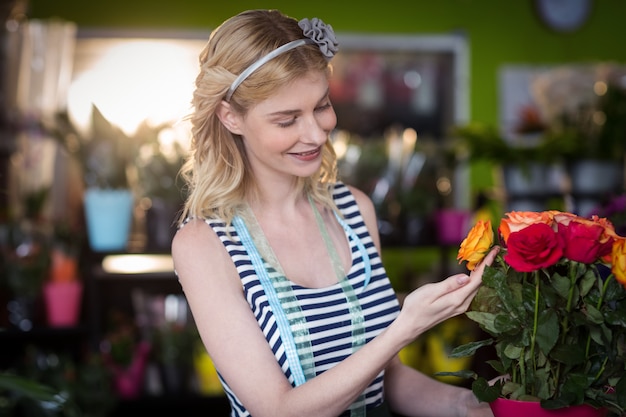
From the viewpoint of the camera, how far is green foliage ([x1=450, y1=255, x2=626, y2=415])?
1273mm

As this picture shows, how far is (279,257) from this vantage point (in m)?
1.78

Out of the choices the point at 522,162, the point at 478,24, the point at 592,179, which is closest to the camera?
the point at 592,179

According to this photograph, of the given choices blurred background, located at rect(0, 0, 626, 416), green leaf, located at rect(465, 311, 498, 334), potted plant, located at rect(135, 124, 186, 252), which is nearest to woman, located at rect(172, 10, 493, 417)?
green leaf, located at rect(465, 311, 498, 334)

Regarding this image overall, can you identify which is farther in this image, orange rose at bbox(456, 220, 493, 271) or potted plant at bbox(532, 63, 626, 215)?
potted plant at bbox(532, 63, 626, 215)

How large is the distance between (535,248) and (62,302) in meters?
2.62

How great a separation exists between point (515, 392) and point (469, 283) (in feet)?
0.61

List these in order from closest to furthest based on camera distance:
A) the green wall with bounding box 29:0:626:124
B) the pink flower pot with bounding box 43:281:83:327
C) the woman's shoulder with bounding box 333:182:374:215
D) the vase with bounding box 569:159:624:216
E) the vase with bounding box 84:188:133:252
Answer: the woman's shoulder with bounding box 333:182:374:215 < the vase with bounding box 569:159:624:216 < the vase with bounding box 84:188:133:252 < the pink flower pot with bounding box 43:281:83:327 < the green wall with bounding box 29:0:626:124

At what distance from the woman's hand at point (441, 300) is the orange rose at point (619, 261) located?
185 mm

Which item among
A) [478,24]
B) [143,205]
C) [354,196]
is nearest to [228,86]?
[354,196]

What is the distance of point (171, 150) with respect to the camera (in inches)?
131

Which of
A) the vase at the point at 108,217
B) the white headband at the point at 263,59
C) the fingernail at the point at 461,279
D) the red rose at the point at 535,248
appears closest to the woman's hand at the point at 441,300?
the fingernail at the point at 461,279

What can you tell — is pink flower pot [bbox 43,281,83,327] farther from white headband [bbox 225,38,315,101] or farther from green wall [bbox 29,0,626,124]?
green wall [bbox 29,0,626,124]

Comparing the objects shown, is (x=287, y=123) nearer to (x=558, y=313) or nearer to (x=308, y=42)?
(x=308, y=42)

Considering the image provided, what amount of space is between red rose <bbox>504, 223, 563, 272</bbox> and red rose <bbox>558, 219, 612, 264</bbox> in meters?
0.02
